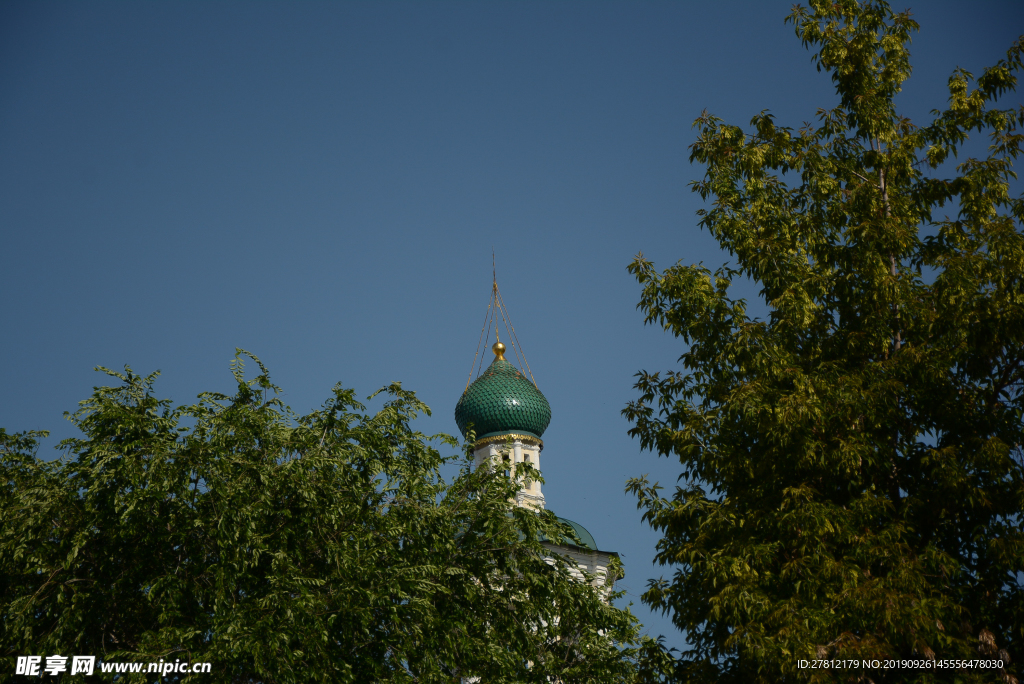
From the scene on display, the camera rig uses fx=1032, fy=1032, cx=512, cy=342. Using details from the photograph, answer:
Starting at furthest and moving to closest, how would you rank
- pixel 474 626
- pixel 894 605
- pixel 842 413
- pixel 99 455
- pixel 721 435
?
pixel 474 626
pixel 99 455
pixel 721 435
pixel 842 413
pixel 894 605

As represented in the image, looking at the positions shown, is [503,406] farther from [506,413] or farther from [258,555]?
[258,555]

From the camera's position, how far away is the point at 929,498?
1048cm

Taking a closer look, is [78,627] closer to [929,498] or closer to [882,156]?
[929,498]

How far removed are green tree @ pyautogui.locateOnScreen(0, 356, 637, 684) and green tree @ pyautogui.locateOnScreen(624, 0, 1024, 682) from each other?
2777 mm

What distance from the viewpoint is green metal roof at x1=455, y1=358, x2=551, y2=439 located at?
110ft

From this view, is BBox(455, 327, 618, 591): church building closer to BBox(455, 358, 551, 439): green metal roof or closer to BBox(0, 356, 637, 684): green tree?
BBox(455, 358, 551, 439): green metal roof

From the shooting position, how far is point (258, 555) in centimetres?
1127

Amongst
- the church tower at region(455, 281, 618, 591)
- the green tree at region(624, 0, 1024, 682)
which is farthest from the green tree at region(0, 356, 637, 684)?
the church tower at region(455, 281, 618, 591)

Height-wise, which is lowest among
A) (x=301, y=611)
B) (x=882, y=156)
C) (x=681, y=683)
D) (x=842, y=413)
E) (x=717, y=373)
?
(x=681, y=683)

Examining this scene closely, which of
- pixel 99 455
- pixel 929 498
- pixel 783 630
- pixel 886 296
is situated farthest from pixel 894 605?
pixel 99 455

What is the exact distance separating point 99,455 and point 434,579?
423 cm

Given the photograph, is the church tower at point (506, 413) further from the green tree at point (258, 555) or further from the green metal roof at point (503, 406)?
the green tree at point (258, 555)

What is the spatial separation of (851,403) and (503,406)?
23607 mm

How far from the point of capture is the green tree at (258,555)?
11.1 m
